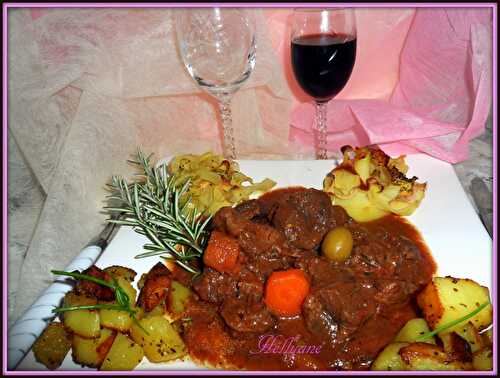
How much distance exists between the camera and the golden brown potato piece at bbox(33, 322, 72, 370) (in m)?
1.55

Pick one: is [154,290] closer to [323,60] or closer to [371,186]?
[371,186]

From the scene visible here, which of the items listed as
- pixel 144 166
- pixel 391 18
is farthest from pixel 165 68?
pixel 391 18

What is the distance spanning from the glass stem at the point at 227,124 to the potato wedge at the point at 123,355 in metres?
1.50

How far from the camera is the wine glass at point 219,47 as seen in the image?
8.71ft

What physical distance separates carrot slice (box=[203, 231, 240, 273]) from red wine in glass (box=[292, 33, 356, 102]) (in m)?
1.19

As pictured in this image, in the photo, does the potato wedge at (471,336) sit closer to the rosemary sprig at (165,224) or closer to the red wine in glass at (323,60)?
the rosemary sprig at (165,224)

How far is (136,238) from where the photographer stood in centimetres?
213

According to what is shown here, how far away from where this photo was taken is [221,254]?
5.80 feet

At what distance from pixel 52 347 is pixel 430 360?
1.11 metres

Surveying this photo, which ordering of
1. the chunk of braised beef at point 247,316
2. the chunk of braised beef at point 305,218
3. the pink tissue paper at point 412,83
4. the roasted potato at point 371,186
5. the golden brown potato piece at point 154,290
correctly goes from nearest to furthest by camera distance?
1. the chunk of braised beef at point 247,316
2. the golden brown potato piece at point 154,290
3. the chunk of braised beef at point 305,218
4. the roasted potato at point 371,186
5. the pink tissue paper at point 412,83

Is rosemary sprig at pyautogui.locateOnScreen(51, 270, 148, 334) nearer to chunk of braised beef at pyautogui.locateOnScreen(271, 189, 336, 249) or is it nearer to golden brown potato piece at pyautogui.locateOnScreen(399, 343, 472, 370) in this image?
chunk of braised beef at pyautogui.locateOnScreen(271, 189, 336, 249)

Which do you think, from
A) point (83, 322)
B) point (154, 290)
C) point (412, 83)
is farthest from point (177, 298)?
point (412, 83)

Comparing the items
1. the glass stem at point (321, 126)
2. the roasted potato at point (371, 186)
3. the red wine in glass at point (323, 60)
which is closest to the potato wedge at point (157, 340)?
the roasted potato at point (371, 186)

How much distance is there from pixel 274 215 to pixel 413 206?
643 mm
